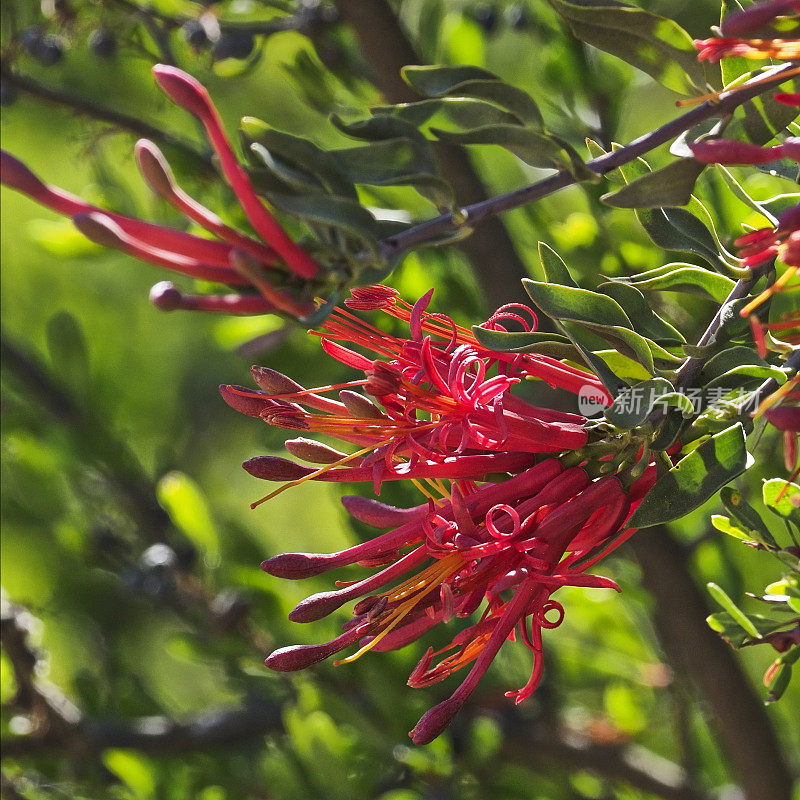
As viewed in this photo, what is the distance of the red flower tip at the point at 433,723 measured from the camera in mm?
396

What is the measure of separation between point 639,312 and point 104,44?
0.73 meters

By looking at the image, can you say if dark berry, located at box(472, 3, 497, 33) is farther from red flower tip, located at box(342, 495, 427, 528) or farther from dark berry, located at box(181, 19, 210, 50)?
red flower tip, located at box(342, 495, 427, 528)

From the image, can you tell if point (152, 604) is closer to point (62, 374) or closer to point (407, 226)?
point (62, 374)

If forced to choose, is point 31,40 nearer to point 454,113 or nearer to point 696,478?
point 454,113

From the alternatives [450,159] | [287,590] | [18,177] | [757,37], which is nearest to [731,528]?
[757,37]

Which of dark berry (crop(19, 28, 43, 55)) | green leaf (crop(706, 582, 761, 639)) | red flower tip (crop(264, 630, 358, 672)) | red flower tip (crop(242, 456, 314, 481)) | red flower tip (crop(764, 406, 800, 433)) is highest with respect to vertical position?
dark berry (crop(19, 28, 43, 55))

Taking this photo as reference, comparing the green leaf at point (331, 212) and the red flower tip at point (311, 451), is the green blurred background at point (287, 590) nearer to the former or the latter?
the red flower tip at point (311, 451)

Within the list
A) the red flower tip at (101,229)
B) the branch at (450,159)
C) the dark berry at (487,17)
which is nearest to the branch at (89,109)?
the branch at (450,159)

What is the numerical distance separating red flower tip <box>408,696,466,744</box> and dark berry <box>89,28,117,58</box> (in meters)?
0.78

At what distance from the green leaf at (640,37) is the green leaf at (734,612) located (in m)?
0.22

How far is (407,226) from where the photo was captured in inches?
14.1

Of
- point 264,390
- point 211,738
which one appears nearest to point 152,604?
point 211,738

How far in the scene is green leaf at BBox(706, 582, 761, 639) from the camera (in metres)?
0.44

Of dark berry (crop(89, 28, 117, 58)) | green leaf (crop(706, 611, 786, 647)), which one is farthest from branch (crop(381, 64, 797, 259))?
dark berry (crop(89, 28, 117, 58))
